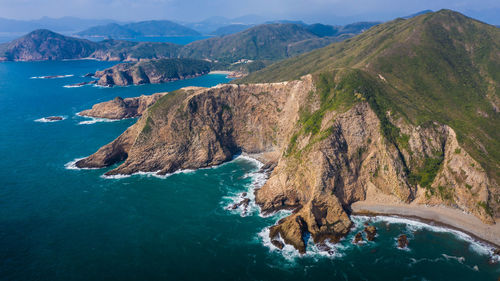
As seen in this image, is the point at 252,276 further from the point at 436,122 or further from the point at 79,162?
the point at 79,162

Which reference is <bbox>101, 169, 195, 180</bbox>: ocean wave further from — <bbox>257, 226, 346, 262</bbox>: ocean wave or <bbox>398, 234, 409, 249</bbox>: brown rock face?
<bbox>398, 234, 409, 249</bbox>: brown rock face

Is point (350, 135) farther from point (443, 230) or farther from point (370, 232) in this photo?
point (443, 230)

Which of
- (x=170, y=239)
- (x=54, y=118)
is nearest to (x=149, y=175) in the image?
(x=170, y=239)

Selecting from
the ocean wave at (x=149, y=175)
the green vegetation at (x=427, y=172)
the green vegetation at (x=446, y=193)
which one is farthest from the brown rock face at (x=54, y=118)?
the green vegetation at (x=446, y=193)

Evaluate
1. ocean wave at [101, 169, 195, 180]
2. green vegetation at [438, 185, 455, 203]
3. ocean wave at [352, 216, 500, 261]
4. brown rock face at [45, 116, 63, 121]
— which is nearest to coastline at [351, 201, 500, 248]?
ocean wave at [352, 216, 500, 261]

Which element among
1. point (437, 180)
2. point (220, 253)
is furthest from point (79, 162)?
point (437, 180)

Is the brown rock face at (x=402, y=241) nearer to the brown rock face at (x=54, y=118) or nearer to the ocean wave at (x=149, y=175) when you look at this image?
the ocean wave at (x=149, y=175)

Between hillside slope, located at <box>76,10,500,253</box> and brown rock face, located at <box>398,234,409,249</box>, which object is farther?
hillside slope, located at <box>76,10,500,253</box>
